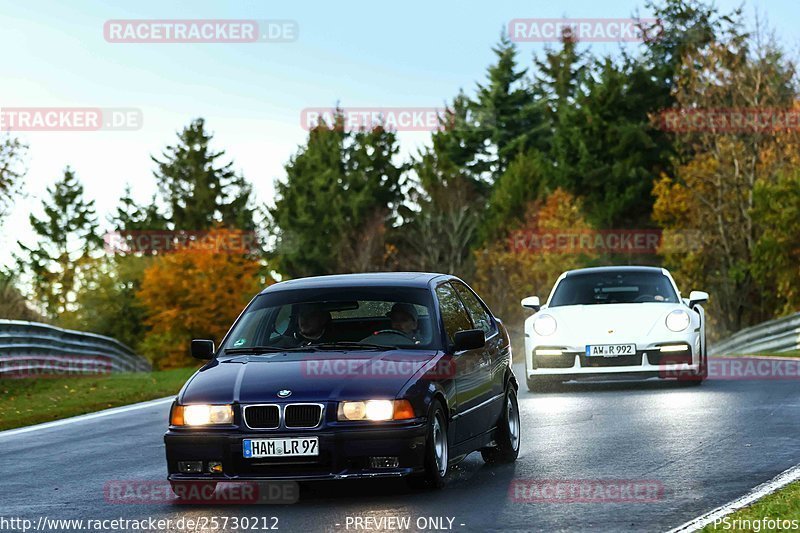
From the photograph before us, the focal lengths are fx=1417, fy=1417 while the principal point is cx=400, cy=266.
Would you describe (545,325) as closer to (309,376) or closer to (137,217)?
(309,376)

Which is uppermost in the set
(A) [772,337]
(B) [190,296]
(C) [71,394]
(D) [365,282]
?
(D) [365,282]

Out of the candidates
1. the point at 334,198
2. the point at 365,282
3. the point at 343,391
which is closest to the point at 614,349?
the point at 365,282

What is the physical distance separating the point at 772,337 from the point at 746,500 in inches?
1010

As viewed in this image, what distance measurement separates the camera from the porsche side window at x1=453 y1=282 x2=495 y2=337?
36.0ft

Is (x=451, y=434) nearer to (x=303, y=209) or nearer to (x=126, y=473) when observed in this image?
(x=126, y=473)

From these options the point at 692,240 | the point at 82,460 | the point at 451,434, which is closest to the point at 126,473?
the point at 82,460

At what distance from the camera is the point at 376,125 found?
9931cm

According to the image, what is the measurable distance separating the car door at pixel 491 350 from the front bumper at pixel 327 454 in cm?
165

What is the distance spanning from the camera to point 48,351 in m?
26.8

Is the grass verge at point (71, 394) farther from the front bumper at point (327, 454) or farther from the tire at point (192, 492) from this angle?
the front bumper at point (327, 454)

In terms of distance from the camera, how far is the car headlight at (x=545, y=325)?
57.9ft
